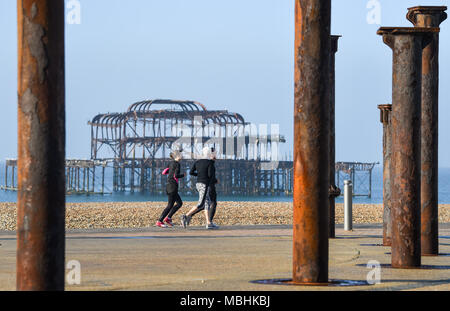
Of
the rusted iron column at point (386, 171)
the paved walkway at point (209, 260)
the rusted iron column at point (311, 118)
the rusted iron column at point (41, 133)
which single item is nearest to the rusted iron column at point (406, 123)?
the paved walkway at point (209, 260)

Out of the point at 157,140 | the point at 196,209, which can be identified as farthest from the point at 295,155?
the point at 157,140

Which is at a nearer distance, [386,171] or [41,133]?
[41,133]

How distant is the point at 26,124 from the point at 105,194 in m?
96.5

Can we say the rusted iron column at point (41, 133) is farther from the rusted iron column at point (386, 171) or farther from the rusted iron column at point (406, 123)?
the rusted iron column at point (386, 171)

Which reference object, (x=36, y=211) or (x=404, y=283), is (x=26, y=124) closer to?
(x=36, y=211)

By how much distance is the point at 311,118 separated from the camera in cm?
659

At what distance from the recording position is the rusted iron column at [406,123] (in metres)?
7.98

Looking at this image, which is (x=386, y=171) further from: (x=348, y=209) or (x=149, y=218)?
(x=149, y=218)

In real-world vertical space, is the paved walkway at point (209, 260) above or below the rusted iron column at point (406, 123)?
below

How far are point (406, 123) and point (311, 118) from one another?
1.69 metres

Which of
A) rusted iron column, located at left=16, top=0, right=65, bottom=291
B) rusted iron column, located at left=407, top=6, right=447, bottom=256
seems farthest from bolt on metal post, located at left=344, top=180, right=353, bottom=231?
rusted iron column, located at left=16, top=0, right=65, bottom=291

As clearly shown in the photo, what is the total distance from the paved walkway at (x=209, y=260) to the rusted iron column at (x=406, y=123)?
1.63 ft

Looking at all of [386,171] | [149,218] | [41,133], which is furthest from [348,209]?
[41,133]

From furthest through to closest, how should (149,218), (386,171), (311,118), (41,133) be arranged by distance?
(149,218)
(386,171)
(311,118)
(41,133)
